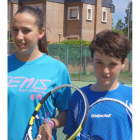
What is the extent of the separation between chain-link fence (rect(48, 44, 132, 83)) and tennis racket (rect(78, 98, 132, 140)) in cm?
1153

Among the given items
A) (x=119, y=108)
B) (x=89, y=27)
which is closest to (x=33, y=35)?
(x=119, y=108)

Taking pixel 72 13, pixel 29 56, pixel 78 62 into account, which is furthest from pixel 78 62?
pixel 29 56

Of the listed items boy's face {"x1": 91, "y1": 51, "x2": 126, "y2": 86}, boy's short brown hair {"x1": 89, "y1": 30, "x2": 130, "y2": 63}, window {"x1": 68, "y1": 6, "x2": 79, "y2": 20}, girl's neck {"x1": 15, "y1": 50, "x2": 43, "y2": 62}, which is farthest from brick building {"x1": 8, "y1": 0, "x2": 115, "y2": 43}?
boy's face {"x1": 91, "y1": 51, "x2": 126, "y2": 86}

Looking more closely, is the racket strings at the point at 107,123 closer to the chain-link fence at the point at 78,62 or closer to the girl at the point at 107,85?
the girl at the point at 107,85

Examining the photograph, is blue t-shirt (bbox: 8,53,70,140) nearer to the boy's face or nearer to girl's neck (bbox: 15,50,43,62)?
girl's neck (bbox: 15,50,43,62)

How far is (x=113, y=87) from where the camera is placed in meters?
A: 2.01

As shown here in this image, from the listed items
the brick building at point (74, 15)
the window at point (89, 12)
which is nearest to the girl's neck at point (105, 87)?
the brick building at point (74, 15)

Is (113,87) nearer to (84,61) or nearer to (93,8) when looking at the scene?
(84,61)

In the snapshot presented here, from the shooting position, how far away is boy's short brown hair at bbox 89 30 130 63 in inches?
77.5

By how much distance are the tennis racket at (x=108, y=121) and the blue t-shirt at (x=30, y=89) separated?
272mm

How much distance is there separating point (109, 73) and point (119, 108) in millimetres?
258

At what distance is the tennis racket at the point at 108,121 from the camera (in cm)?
187

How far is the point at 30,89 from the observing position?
2.04 meters
